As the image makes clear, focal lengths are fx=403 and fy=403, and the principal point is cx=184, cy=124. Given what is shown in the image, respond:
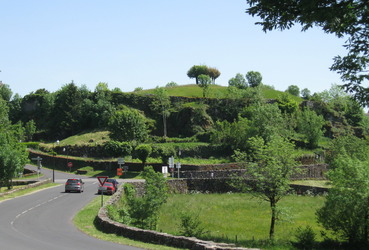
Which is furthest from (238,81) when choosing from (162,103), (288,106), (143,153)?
(143,153)

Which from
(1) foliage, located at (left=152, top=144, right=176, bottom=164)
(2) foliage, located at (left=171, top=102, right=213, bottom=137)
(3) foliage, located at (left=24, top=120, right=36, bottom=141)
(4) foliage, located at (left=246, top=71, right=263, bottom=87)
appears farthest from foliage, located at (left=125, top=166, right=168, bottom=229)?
(4) foliage, located at (left=246, top=71, right=263, bottom=87)

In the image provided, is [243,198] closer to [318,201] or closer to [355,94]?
[318,201]

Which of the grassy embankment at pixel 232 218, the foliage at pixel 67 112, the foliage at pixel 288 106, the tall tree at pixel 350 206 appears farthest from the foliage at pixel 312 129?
the tall tree at pixel 350 206

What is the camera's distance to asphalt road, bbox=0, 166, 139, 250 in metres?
15.9

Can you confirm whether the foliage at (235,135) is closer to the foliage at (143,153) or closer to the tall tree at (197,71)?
the foliage at (143,153)

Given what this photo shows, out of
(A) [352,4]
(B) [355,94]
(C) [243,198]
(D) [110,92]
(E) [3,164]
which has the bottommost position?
(C) [243,198]

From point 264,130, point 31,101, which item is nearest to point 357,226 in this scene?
point 264,130

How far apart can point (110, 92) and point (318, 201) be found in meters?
67.0

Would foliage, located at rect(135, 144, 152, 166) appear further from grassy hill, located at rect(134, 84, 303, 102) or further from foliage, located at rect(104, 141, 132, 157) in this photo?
grassy hill, located at rect(134, 84, 303, 102)

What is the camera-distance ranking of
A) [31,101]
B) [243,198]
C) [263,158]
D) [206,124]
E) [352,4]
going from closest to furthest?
[352,4] → [263,158] → [243,198] → [206,124] → [31,101]

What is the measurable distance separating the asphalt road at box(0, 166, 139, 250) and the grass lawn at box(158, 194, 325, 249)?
6.17m

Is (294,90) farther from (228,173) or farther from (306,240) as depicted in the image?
(306,240)

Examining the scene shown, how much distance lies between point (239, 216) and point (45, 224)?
1511 centimetres

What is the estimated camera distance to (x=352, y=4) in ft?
51.3
